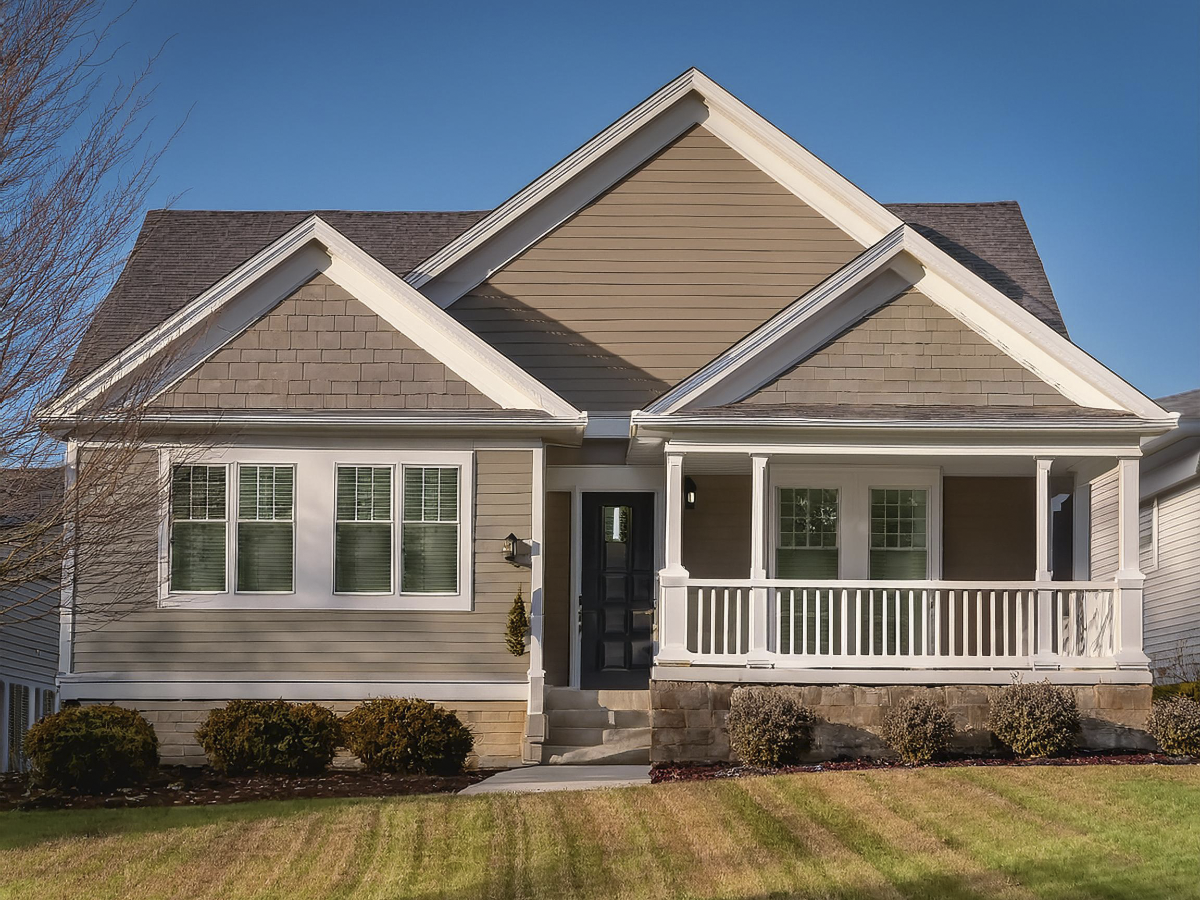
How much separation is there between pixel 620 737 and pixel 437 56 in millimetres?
7741

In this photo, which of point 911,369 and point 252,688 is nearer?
point 252,688

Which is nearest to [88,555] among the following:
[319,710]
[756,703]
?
[319,710]

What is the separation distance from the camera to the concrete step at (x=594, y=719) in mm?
13703

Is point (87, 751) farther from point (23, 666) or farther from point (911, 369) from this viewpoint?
point (911, 369)

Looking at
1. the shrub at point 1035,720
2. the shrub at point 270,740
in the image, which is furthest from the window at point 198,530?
the shrub at point 1035,720

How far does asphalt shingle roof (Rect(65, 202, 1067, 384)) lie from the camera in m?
16.6

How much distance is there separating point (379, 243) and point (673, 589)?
7.16 metres

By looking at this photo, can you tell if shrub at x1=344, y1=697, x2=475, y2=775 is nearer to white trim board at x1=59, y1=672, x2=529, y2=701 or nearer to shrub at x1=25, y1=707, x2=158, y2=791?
white trim board at x1=59, y1=672, x2=529, y2=701

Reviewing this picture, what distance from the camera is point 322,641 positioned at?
13602 mm

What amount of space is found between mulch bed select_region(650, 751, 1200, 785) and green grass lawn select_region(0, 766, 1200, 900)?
0.59 meters

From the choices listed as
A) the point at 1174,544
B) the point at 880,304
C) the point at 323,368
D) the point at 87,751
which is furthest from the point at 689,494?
the point at 1174,544

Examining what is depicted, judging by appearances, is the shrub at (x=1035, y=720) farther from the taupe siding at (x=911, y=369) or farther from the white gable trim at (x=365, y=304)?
the white gable trim at (x=365, y=304)

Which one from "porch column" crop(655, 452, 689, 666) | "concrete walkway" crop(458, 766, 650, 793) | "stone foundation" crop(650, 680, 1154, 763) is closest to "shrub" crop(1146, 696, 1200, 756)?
"stone foundation" crop(650, 680, 1154, 763)

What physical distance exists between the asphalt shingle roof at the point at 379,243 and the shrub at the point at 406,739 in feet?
20.3
